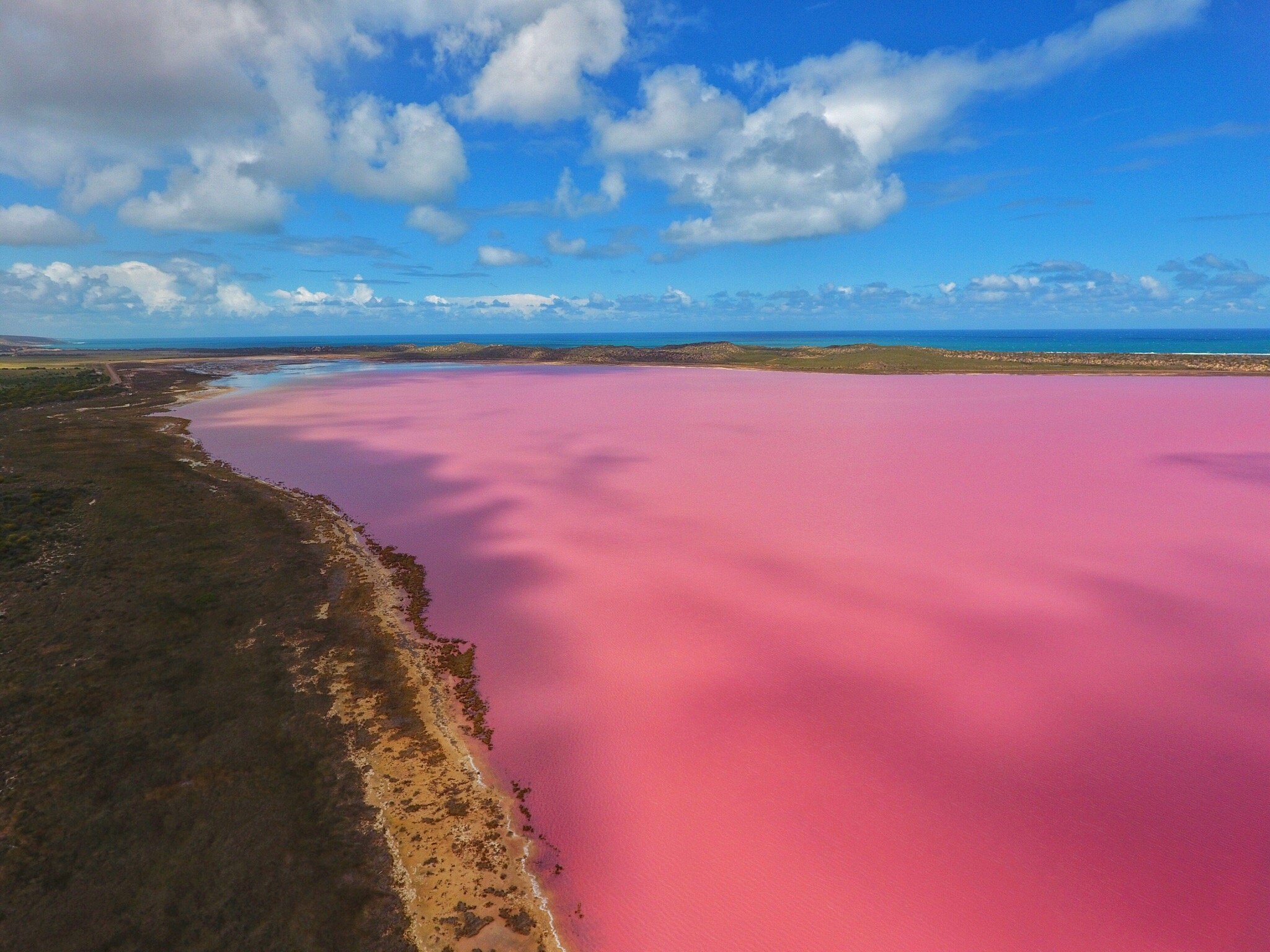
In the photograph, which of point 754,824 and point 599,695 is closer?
point 754,824

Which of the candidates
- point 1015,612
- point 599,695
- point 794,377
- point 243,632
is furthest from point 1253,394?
point 243,632

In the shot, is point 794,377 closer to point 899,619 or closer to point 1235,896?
point 899,619

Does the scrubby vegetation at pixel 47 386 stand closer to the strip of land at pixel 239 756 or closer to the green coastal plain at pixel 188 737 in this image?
the green coastal plain at pixel 188 737

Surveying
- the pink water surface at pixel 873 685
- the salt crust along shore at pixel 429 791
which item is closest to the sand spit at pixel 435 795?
the salt crust along shore at pixel 429 791

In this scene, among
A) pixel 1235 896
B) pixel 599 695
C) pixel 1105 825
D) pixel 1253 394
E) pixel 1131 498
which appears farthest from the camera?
pixel 1253 394

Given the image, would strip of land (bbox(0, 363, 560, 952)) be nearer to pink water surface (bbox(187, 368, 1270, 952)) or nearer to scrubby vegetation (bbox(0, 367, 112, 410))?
pink water surface (bbox(187, 368, 1270, 952))
